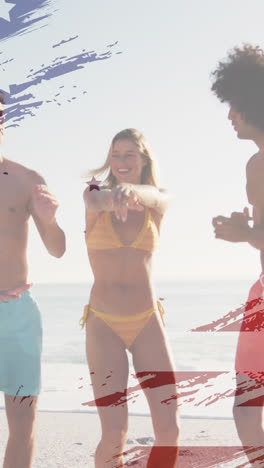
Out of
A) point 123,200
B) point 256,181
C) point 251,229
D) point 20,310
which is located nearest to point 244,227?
point 251,229

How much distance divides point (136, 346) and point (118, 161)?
1.26 metres

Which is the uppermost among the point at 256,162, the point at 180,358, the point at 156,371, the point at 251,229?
the point at 256,162

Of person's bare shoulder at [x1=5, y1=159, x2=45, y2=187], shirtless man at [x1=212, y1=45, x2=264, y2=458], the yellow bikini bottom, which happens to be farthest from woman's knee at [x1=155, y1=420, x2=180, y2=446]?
person's bare shoulder at [x1=5, y1=159, x2=45, y2=187]

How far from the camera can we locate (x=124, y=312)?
4.48 m

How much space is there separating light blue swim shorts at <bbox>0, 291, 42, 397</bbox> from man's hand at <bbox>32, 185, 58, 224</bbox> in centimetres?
56

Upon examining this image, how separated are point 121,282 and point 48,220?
27.5 inches

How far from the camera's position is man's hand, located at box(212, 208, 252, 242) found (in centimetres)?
388

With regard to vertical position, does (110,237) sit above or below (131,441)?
above

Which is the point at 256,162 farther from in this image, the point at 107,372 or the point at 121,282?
the point at 107,372

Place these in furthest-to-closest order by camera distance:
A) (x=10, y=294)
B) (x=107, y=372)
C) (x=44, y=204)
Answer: (x=107, y=372) → (x=10, y=294) → (x=44, y=204)

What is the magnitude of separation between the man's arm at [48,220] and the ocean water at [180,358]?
3.58 feet

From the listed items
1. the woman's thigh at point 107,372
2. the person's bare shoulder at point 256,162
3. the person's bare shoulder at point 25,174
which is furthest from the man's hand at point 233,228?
the person's bare shoulder at point 25,174

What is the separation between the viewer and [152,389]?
436 centimetres

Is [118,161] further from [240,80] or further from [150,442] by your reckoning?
[150,442]
